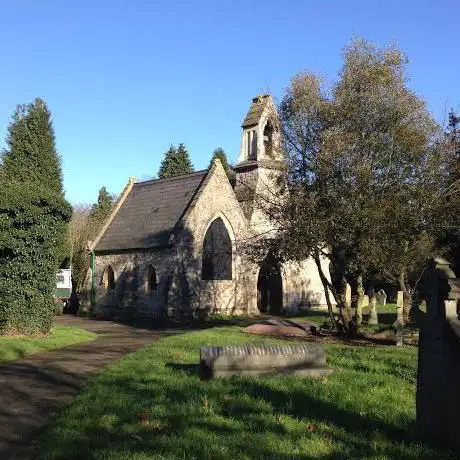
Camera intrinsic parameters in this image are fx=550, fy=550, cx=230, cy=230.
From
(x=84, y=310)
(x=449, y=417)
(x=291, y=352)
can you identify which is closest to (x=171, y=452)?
(x=449, y=417)

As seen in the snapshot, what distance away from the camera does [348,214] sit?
15.3 meters

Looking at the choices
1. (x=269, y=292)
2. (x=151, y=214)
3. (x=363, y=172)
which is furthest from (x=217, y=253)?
(x=363, y=172)

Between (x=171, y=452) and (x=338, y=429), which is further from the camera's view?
(x=338, y=429)

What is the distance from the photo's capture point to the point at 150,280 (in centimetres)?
3167

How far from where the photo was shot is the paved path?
249 inches

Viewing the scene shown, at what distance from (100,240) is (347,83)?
22.6 metres

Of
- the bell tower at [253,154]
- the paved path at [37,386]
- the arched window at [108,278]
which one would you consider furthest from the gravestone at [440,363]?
the arched window at [108,278]

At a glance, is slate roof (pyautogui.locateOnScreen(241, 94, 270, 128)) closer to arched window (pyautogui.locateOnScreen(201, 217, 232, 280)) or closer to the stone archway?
arched window (pyautogui.locateOnScreen(201, 217, 232, 280))

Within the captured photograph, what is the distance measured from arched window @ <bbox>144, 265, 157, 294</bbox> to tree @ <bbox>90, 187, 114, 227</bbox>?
96.4 ft

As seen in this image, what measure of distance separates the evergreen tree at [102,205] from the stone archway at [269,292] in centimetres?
2762

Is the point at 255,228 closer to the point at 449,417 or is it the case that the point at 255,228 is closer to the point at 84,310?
the point at 84,310

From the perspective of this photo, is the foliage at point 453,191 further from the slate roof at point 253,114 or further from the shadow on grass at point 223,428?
the slate roof at point 253,114

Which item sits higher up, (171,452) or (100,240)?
(100,240)

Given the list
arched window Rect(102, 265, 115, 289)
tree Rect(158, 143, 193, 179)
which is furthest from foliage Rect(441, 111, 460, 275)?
tree Rect(158, 143, 193, 179)
